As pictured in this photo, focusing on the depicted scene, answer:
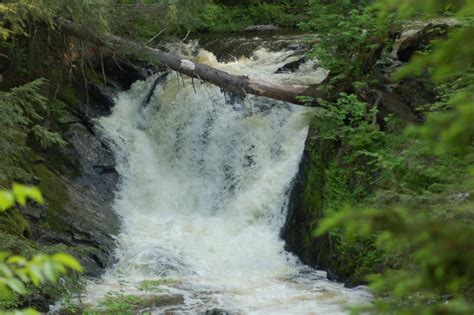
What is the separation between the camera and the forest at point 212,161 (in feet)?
26.3

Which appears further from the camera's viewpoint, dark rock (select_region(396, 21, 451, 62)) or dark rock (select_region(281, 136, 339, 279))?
dark rock (select_region(396, 21, 451, 62))

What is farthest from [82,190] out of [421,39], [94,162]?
[421,39]

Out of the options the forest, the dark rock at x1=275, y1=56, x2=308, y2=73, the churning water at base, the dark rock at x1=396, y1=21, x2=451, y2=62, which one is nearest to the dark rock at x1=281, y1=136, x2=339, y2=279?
the forest

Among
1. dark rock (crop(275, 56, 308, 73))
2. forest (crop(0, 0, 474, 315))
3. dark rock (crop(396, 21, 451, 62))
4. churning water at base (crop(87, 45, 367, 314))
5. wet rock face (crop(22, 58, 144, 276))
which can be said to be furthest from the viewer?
dark rock (crop(275, 56, 308, 73))

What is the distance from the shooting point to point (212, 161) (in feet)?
43.2

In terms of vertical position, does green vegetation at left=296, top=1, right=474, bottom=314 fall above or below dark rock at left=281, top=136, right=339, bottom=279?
above

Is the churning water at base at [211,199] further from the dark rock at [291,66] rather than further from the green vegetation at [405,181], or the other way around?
the green vegetation at [405,181]

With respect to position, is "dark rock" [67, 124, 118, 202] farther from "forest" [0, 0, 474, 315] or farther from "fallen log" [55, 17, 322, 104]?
"fallen log" [55, 17, 322, 104]

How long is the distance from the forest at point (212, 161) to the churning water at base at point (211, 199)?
37mm

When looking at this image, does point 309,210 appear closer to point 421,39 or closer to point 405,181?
point 405,181

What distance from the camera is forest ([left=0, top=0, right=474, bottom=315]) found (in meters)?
8.02

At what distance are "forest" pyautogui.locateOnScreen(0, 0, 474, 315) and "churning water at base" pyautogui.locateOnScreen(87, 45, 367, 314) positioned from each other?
4cm

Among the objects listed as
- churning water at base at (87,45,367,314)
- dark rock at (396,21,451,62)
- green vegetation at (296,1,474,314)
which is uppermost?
dark rock at (396,21,451,62)

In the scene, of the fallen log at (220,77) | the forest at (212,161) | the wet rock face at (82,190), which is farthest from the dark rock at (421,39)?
the wet rock face at (82,190)
